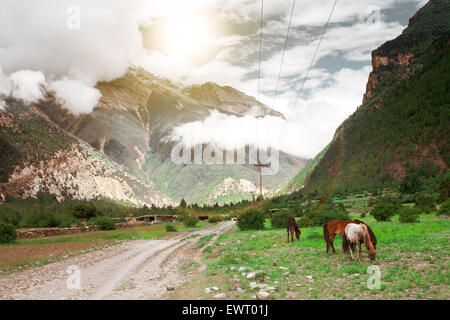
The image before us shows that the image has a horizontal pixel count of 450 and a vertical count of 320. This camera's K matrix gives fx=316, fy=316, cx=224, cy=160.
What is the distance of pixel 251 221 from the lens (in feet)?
133

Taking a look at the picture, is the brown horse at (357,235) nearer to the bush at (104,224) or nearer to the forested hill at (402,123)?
the bush at (104,224)

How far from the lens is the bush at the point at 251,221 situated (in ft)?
133

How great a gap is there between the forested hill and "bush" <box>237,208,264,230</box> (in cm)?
4480

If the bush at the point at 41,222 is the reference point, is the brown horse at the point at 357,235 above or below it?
above

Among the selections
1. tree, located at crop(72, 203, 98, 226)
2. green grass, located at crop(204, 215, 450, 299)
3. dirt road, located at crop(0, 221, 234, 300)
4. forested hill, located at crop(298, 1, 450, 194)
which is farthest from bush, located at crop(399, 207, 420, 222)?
tree, located at crop(72, 203, 98, 226)

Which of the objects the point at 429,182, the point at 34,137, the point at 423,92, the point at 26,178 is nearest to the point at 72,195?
the point at 26,178

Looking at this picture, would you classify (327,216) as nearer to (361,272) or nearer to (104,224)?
(361,272)

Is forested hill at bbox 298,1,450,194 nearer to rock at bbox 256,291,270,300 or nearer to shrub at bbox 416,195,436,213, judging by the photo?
shrub at bbox 416,195,436,213

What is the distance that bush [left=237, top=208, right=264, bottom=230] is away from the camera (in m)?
40.5

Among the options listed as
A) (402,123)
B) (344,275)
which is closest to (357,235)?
(344,275)

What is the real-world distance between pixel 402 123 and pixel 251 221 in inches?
3923

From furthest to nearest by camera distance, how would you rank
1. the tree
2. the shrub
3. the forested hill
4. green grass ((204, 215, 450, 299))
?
1. the forested hill
2. the tree
3. the shrub
4. green grass ((204, 215, 450, 299))

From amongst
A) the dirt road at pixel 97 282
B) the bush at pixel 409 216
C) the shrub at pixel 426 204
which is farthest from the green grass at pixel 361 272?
the shrub at pixel 426 204

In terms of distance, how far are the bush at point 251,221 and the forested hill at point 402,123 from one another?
44798 mm
